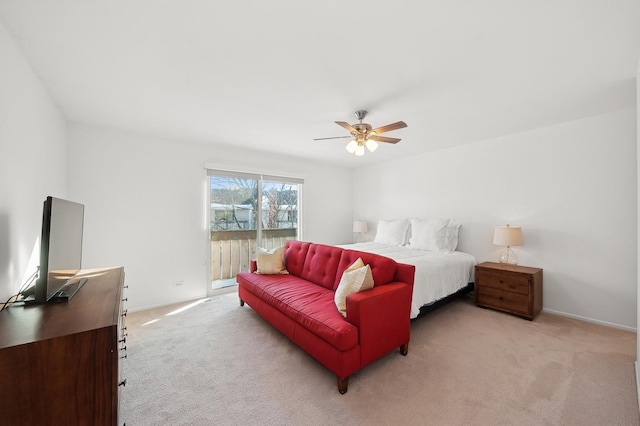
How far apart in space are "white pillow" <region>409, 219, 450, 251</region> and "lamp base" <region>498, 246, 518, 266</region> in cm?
73

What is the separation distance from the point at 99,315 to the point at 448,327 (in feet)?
10.1

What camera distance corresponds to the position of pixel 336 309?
6.96 feet

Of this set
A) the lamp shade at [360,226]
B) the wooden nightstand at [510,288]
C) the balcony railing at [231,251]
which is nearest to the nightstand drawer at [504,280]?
the wooden nightstand at [510,288]

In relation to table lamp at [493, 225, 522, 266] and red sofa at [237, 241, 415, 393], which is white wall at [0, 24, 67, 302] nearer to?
red sofa at [237, 241, 415, 393]

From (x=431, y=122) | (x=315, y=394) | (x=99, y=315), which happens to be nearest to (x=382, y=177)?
(x=431, y=122)

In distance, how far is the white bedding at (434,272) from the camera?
2.71 metres

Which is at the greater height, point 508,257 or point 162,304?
point 508,257

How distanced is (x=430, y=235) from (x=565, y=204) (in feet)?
5.26

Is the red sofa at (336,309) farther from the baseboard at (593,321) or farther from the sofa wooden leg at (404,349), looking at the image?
the baseboard at (593,321)

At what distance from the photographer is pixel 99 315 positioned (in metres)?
1.17

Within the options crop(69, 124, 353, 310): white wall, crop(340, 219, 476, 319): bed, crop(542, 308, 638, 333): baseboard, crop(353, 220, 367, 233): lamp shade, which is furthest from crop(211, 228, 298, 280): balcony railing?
crop(542, 308, 638, 333): baseboard

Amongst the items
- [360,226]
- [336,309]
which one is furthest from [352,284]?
[360,226]

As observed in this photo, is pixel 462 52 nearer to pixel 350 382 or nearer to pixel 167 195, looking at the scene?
pixel 350 382

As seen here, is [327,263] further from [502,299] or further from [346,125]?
[502,299]
